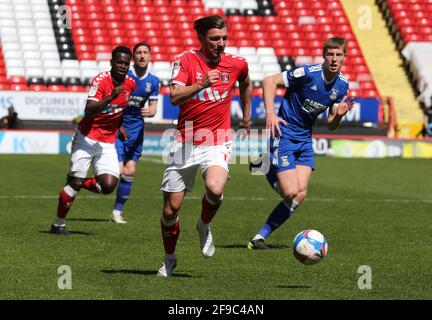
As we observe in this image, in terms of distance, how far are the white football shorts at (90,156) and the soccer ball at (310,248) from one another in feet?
14.4

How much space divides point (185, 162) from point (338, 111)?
7.26ft

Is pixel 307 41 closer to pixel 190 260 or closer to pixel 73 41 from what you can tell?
pixel 73 41

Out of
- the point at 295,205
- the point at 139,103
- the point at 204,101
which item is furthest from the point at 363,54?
the point at 204,101

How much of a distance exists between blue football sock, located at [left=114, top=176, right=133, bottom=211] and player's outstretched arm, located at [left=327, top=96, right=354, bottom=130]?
13.6 feet

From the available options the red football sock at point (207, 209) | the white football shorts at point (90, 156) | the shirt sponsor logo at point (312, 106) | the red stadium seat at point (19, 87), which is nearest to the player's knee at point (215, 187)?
the red football sock at point (207, 209)

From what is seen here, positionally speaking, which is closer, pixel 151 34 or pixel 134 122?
pixel 134 122

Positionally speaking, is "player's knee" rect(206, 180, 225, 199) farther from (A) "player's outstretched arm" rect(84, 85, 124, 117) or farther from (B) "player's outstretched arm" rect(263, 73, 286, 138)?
(A) "player's outstretched arm" rect(84, 85, 124, 117)

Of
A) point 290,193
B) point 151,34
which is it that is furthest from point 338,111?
point 151,34

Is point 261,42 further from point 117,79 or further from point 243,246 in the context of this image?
point 243,246

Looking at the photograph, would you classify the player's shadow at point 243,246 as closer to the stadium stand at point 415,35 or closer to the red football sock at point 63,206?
the red football sock at point 63,206

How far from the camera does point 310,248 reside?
9.72 metres

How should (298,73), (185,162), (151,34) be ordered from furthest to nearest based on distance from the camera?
(151,34) < (298,73) < (185,162)

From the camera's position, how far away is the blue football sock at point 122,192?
1502 centimetres
